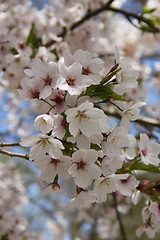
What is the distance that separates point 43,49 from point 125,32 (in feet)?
7.89

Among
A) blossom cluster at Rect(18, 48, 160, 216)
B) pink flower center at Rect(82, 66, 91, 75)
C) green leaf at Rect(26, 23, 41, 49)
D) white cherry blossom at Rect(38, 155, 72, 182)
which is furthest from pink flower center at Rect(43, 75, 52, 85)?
green leaf at Rect(26, 23, 41, 49)

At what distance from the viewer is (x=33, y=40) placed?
1658mm

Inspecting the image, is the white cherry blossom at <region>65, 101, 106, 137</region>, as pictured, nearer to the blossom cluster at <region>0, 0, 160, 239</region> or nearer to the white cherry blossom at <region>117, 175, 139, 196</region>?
the blossom cluster at <region>0, 0, 160, 239</region>

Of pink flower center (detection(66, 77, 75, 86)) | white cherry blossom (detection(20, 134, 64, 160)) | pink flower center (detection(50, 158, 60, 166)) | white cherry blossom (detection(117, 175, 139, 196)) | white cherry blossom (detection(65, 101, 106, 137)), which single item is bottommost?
white cherry blossom (detection(117, 175, 139, 196))

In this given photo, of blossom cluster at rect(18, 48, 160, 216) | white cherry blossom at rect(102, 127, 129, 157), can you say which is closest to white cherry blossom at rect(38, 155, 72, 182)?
blossom cluster at rect(18, 48, 160, 216)

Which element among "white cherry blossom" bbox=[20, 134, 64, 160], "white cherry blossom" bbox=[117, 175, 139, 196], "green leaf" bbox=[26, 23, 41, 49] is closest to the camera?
"white cherry blossom" bbox=[20, 134, 64, 160]

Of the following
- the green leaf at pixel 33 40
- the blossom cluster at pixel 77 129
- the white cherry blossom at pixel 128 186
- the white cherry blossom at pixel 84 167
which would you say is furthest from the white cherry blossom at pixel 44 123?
the green leaf at pixel 33 40

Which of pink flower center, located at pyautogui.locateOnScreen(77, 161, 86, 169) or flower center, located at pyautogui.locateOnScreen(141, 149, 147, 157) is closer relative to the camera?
pink flower center, located at pyautogui.locateOnScreen(77, 161, 86, 169)

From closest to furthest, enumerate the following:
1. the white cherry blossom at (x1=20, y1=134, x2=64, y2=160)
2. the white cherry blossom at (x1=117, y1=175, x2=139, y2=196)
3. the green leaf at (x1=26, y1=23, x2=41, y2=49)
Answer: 1. the white cherry blossom at (x1=20, y1=134, x2=64, y2=160)
2. the white cherry blossom at (x1=117, y1=175, x2=139, y2=196)
3. the green leaf at (x1=26, y1=23, x2=41, y2=49)

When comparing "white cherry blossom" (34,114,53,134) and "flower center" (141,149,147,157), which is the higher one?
"white cherry blossom" (34,114,53,134)

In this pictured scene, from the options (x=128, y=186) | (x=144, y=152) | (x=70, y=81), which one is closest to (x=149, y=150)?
(x=144, y=152)

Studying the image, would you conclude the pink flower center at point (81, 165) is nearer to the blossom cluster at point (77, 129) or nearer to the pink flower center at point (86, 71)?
the blossom cluster at point (77, 129)

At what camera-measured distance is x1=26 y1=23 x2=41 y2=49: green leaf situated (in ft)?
5.08

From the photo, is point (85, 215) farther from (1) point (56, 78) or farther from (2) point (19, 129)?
(2) point (19, 129)
